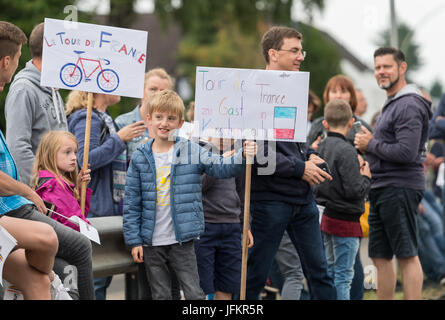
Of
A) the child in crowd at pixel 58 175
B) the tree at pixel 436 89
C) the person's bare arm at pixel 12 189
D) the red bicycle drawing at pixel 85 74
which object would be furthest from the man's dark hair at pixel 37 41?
the tree at pixel 436 89

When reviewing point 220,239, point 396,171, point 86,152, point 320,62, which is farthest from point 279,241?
point 320,62

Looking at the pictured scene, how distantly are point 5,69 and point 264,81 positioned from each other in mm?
1742

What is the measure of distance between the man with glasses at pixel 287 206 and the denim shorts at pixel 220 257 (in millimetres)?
364

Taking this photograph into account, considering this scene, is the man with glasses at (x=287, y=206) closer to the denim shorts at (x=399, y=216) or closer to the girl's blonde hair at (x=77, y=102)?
the denim shorts at (x=399, y=216)

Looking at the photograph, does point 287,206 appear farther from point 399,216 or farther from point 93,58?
point 93,58

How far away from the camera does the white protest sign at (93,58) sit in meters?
4.91

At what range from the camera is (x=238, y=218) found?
5430 mm

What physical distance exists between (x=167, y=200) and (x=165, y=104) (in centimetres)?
69

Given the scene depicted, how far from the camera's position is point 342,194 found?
567 cm

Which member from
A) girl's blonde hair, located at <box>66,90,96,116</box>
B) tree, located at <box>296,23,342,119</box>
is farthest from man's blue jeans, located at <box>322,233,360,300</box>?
tree, located at <box>296,23,342,119</box>

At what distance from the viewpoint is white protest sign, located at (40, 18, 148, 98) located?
491cm
